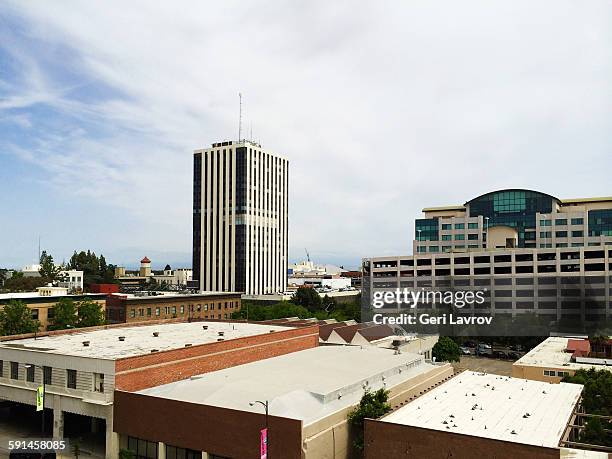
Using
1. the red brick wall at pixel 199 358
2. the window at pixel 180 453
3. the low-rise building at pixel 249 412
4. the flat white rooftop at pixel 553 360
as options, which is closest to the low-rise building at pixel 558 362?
the flat white rooftop at pixel 553 360

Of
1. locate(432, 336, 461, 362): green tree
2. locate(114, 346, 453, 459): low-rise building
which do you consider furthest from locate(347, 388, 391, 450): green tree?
locate(432, 336, 461, 362): green tree

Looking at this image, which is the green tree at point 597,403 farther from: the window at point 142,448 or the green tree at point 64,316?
the green tree at point 64,316

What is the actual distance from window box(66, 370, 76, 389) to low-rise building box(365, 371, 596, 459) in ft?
80.7

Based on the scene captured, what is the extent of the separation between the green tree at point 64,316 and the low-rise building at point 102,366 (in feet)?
90.8

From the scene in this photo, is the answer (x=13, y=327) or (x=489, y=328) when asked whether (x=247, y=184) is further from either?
(x=13, y=327)

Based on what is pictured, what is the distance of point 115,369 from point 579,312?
4153 inches

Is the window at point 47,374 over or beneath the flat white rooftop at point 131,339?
beneath

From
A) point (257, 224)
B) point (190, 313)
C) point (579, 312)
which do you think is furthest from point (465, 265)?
point (257, 224)

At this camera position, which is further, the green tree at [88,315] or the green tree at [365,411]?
the green tree at [88,315]

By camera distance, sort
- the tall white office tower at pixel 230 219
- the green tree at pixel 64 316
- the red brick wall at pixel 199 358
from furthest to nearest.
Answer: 1. the tall white office tower at pixel 230 219
2. the green tree at pixel 64 316
3. the red brick wall at pixel 199 358

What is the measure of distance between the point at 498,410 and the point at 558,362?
1290 inches

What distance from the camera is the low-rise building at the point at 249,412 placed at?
37.7 m

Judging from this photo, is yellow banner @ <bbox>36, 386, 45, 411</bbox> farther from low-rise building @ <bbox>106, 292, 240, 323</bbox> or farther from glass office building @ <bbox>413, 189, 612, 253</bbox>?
glass office building @ <bbox>413, 189, 612, 253</bbox>

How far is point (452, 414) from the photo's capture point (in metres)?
41.5
